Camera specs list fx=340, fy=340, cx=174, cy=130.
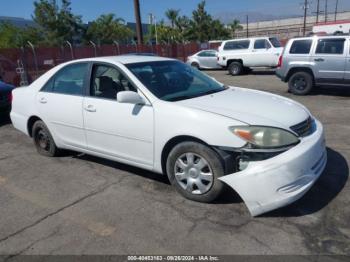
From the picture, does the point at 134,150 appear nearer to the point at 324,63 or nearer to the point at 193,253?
the point at 193,253

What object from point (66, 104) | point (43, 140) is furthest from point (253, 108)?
point (43, 140)

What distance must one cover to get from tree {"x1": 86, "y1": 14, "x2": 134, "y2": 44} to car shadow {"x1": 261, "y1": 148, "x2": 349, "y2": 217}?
134 feet

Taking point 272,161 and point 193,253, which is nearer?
point 193,253

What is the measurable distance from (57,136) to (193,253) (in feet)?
9.83

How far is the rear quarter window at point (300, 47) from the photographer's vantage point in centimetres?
960

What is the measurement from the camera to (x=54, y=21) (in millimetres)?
35500

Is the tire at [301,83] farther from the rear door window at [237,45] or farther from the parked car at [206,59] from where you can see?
the parked car at [206,59]

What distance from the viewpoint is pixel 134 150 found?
13.0 ft

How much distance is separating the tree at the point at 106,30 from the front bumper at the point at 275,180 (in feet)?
136

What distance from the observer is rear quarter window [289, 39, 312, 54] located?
31.5ft

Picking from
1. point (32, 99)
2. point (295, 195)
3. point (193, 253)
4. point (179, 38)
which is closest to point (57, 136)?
point (32, 99)

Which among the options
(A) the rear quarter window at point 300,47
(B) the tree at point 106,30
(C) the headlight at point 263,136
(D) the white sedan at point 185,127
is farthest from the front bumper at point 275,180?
(B) the tree at point 106,30

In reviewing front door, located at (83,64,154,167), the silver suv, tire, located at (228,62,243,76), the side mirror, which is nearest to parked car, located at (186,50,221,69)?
tire, located at (228,62,243,76)

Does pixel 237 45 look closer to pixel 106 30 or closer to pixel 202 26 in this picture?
pixel 202 26
